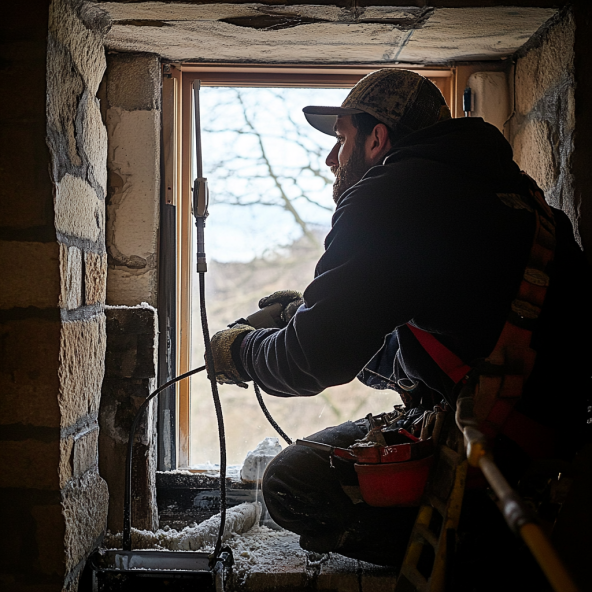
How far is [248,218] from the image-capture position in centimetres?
182

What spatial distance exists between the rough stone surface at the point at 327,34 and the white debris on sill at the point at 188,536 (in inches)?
55.7

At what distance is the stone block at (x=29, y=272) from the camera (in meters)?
1.17

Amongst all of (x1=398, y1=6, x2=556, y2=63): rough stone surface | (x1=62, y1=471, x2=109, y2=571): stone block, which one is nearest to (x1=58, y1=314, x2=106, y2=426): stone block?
(x1=62, y1=471, x2=109, y2=571): stone block

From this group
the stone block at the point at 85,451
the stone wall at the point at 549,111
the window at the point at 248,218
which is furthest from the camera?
the window at the point at 248,218

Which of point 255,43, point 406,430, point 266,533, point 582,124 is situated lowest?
point 266,533

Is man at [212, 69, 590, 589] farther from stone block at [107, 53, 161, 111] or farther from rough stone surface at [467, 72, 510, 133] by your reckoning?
stone block at [107, 53, 161, 111]

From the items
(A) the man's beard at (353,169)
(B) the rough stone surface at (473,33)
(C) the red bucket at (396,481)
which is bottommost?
(C) the red bucket at (396,481)

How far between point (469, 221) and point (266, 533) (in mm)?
1140

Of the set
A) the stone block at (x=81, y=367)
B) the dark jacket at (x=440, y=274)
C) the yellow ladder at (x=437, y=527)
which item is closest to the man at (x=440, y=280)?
the dark jacket at (x=440, y=274)

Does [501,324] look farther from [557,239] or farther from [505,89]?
[505,89]

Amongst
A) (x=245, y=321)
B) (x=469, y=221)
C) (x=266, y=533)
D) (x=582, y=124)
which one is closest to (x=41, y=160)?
(x=245, y=321)

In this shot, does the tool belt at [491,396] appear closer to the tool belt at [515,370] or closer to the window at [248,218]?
the tool belt at [515,370]

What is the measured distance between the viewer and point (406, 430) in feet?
4.03

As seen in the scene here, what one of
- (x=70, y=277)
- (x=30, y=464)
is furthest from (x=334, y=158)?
(x=30, y=464)
